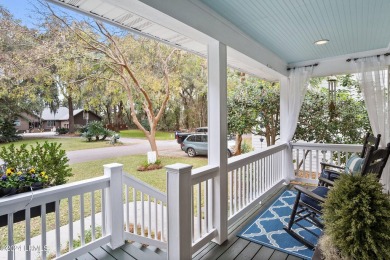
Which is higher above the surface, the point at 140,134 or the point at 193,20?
the point at 193,20

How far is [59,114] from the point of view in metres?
2.06

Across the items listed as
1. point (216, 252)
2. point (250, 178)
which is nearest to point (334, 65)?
point (250, 178)

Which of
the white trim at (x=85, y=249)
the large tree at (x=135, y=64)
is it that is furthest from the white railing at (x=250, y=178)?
the white trim at (x=85, y=249)

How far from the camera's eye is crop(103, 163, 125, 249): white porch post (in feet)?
7.30

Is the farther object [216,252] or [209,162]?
[209,162]

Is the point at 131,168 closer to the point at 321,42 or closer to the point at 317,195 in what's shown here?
the point at 317,195

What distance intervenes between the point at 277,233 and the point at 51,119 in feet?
8.73

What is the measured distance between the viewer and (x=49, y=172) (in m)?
1.98

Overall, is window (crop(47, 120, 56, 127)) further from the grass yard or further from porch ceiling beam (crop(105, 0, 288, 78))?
porch ceiling beam (crop(105, 0, 288, 78))

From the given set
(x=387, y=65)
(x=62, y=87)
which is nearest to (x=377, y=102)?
(x=387, y=65)

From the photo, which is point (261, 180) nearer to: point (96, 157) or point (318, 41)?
point (318, 41)

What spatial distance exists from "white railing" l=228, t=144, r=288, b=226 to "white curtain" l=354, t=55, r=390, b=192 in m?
1.46

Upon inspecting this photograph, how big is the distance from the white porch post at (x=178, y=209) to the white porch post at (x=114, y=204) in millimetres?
683

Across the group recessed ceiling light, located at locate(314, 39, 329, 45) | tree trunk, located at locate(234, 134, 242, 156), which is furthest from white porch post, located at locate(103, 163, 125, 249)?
tree trunk, located at locate(234, 134, 242, 156)
